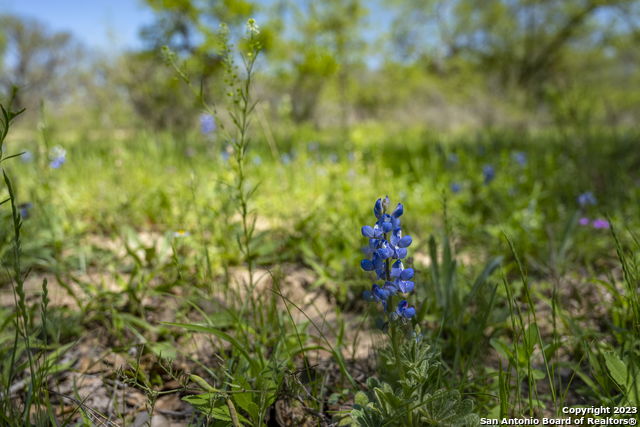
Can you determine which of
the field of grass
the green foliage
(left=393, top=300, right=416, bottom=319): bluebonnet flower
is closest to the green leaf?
the field of grass

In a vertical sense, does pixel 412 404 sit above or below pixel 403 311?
below

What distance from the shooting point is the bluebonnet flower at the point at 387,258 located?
0.89m

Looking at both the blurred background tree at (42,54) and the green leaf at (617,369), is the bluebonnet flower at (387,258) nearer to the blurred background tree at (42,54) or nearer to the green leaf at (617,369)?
the green leaf at (617,369)

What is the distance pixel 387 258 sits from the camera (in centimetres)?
90

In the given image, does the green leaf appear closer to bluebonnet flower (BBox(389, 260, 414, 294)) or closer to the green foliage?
the green foliage

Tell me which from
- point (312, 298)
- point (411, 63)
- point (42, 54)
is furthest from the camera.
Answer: point (42, 54)

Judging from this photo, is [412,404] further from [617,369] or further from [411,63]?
[411,63]

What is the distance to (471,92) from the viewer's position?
13211mm

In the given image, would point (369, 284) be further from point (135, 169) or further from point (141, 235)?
point (135, 169)

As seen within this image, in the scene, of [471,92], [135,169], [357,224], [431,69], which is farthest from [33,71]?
[357,224]

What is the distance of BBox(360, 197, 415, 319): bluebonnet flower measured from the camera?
89 centimetres

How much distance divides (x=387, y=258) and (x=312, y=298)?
1.00 m

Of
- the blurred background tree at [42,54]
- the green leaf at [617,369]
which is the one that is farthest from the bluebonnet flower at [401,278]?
the blurred background tree at [42,54]

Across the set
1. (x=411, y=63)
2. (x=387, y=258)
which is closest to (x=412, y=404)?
(x=387, y=258)
